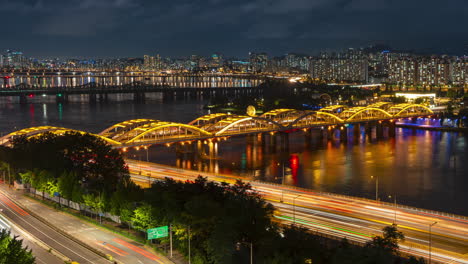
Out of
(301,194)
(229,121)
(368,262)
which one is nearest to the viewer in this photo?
(368,262)

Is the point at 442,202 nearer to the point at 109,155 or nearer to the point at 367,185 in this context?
the point at 367,185

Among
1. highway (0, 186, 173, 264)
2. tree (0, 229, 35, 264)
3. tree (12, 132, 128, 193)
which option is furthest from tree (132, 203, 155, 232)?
tree (12, 132, 128, 193)

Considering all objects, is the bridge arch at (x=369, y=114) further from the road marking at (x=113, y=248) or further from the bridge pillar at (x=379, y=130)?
the road marking at (x=113, y=248)

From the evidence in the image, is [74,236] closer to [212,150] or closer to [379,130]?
[212,150]

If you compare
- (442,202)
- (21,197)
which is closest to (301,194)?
(442,202)

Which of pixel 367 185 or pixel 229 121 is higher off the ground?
pixel 229 121

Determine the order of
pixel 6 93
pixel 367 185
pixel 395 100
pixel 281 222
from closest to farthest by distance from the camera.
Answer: pixel 281 222 < pixel 367 185 < pixel 395 100 < pixel 6 93

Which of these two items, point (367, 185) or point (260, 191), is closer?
point (260, 191)

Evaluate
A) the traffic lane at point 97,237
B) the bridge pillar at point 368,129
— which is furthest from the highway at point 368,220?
the bridge pillar at point 368,129
